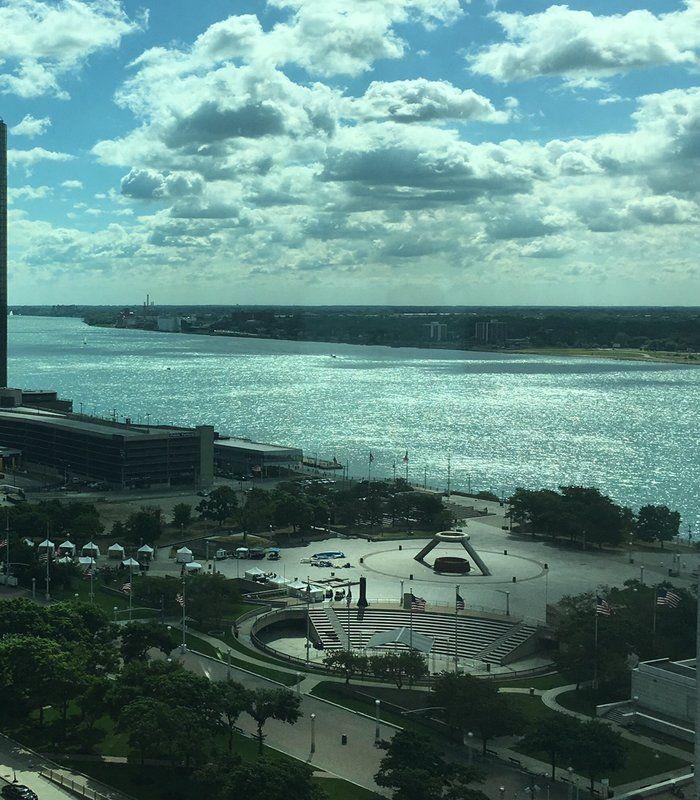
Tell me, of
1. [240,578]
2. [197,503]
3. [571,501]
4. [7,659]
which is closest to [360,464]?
[197,503]

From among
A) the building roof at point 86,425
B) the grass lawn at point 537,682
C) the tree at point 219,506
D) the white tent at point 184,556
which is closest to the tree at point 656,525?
the tree at point 219,506

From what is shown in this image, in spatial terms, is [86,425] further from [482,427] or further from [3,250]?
[482,427]

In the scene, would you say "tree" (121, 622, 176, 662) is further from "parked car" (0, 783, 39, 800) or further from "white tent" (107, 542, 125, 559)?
"white tent" (107, 542, 125, 559)

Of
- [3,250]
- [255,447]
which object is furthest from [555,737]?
[3,250]

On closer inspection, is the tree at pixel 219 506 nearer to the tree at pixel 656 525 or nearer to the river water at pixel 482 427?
the tree at pixel 656 525

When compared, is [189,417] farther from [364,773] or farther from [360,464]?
[364,773]
